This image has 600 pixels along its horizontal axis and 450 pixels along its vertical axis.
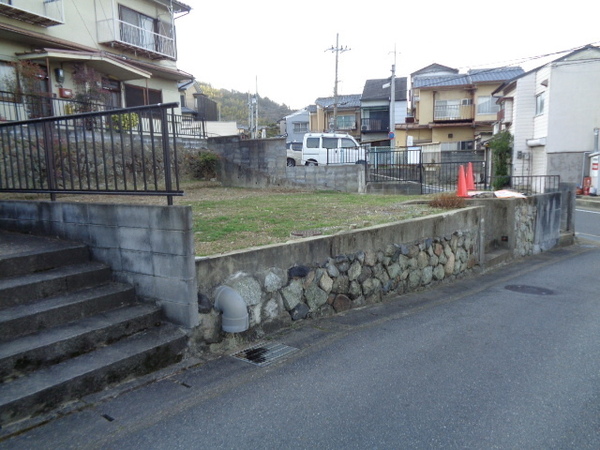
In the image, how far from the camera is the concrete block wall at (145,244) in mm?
3732

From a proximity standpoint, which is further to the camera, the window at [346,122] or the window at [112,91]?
the window at [346,122]

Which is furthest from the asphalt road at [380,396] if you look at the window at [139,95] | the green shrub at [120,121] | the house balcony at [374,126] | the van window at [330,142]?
the house balcony at [374,126]

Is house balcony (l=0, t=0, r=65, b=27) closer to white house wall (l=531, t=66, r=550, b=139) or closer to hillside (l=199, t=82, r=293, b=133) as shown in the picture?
white house wall (l=531, t=66, r=550, b=139)

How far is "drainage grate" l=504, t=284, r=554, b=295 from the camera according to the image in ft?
22.6

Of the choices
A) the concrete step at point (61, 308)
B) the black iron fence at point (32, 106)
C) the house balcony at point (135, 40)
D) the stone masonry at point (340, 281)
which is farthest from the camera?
the house balcony at point (135, 40)

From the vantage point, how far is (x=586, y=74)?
23.0 metres

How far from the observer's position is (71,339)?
129 inches

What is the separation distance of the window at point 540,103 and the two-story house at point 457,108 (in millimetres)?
9091

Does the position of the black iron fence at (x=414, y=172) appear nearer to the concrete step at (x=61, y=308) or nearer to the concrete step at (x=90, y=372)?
the concrete step at (x=61, y=308)

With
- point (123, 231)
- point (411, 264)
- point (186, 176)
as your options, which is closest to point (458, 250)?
point (411, 264)

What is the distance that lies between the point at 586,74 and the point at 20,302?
90.2 ft

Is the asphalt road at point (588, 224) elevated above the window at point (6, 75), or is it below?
below

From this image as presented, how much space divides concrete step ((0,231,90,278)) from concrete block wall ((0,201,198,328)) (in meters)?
0.14

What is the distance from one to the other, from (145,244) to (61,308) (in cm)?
85
